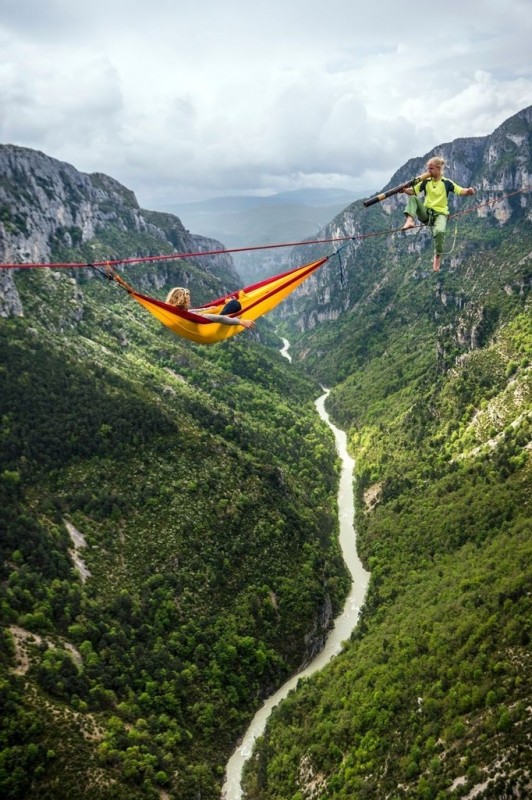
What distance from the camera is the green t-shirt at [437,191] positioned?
59.7 ft

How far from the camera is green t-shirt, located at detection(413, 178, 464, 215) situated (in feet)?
59.7

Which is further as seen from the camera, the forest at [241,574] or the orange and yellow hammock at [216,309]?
the forest at [241,574]

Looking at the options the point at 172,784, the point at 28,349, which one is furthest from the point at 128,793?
the point at 28,349

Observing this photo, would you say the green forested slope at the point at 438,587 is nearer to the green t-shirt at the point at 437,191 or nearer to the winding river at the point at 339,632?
the winding river at the point at 339,632

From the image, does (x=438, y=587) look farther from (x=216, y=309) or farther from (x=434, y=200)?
(x=216, y=309)

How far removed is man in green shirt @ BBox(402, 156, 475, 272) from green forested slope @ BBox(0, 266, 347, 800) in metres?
43.4

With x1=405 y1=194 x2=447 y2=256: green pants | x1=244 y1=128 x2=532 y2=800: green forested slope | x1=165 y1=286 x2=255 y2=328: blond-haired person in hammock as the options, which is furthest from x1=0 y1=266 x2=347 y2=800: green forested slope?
x1=405 y1=194 x2=447 y2=256: green pants

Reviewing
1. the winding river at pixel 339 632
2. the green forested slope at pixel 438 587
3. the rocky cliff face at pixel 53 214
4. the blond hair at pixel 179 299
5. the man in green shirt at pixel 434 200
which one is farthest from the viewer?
the rocky cliff face at pixel 53 214

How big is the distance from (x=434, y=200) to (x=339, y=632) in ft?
204

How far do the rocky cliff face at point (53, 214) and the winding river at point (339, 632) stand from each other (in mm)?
62069

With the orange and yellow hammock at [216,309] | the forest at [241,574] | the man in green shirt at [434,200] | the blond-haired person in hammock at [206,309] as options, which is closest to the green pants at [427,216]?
the man in green shirt at [434,200]

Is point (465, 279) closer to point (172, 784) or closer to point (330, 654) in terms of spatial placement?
point (330, 654)

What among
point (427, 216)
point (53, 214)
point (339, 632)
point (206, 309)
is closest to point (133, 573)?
point (339, 632)

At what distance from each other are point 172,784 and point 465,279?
439 feet
